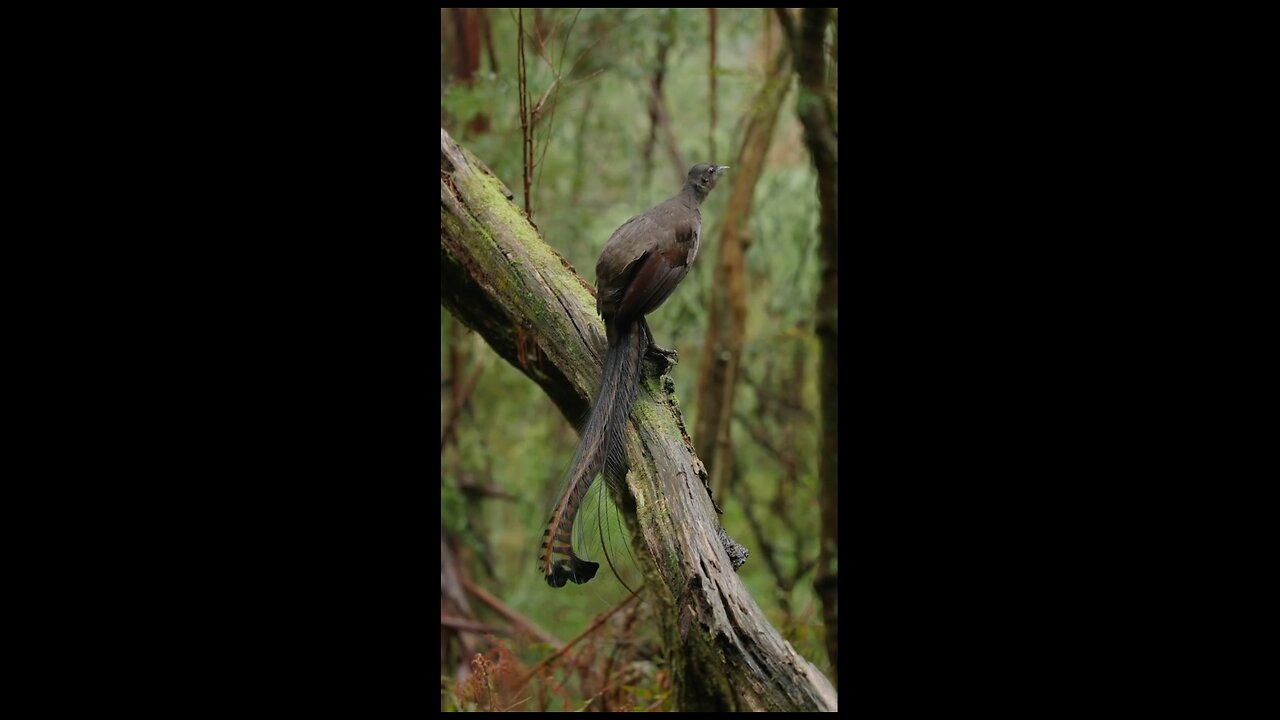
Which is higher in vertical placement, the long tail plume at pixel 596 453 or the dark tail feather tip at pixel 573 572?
the long tail plume at pixel 596 453

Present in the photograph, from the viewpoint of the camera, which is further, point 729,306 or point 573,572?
point 729,306

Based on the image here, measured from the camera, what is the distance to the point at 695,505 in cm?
267

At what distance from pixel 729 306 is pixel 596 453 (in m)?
2.28

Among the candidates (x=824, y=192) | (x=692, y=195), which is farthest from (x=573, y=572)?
(x=824, y=192)

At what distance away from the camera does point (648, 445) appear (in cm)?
280

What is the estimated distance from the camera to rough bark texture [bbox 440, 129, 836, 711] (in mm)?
2438

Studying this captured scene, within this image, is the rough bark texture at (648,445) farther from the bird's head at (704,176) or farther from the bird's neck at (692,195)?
the bird's head at (704,176)

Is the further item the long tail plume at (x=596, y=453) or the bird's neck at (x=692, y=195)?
the bird's neck at (x=692, y=195)

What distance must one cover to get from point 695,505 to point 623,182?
4130 millimetres

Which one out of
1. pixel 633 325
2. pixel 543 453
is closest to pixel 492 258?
pixel 633 325

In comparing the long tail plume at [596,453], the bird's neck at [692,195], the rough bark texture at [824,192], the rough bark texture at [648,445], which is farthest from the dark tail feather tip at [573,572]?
the rough bark texture at [824,192]

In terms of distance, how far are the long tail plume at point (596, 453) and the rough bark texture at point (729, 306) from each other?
1882 mm

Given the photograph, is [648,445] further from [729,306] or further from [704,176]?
[729,306]

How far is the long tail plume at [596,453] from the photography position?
2.46 meters
